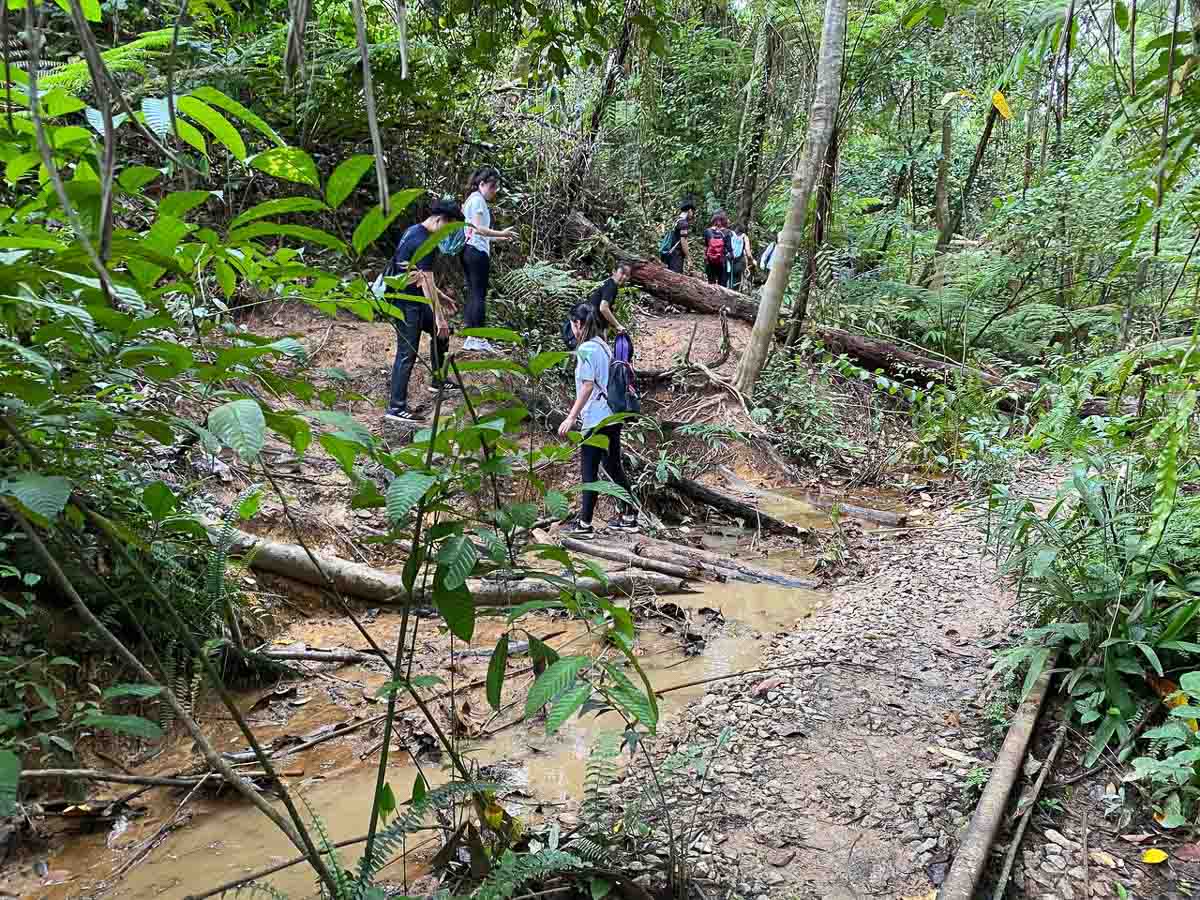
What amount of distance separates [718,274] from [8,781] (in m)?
12.4

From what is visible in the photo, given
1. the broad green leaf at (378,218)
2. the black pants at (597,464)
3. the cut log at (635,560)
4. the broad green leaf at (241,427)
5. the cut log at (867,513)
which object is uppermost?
the broad green leaf at (378,218)

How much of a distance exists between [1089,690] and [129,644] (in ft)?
13.7

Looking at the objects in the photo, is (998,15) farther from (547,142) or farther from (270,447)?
(270,447)

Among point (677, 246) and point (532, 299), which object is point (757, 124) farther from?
point (532, 299)

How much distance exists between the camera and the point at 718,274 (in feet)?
41.7

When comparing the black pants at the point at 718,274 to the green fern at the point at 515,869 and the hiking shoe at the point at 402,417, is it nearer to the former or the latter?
the hiking shoe at the point at 402,417

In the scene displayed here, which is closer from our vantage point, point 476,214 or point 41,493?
point 41,493

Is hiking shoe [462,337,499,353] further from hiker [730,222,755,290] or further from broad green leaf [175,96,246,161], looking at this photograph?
broad green leaf [175,96,246,161]

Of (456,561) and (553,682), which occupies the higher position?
(456,561)

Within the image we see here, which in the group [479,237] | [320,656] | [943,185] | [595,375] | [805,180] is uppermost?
[943,185]

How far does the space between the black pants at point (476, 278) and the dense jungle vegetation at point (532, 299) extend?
81 centimetres

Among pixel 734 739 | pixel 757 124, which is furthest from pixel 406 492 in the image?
pixel 757 124

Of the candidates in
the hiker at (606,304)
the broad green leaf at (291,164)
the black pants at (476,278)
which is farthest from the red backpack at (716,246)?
the broad green leaf at (291,164)

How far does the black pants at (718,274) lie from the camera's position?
12.6 m
